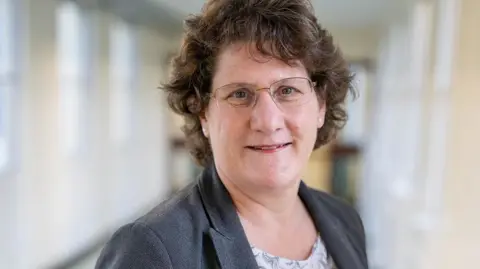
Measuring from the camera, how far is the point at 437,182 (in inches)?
116

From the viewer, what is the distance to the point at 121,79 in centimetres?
692

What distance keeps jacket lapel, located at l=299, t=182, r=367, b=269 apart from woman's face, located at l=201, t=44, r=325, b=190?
0.84ft

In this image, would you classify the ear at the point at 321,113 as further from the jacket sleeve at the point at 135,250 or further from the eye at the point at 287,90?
the jacket sleeve at the point at 135,250

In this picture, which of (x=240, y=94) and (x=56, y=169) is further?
(x=56, y=169)

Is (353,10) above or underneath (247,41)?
above

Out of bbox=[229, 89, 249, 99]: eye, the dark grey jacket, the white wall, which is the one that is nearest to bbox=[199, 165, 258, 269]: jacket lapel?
the dark grey jacket

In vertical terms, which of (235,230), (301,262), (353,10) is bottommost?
(301,262)

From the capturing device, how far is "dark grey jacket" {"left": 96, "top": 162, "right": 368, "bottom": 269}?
105cm

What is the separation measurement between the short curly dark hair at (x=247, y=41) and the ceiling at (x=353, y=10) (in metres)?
3.46

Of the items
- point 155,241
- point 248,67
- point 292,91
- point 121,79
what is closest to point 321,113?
point 292,91

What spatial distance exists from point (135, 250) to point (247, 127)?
37 cm

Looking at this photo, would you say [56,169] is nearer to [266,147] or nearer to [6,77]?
[6,77]

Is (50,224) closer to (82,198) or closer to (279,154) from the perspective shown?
(82,198)

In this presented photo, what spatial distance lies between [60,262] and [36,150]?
98 centimetres
